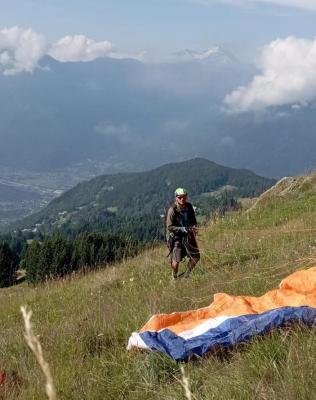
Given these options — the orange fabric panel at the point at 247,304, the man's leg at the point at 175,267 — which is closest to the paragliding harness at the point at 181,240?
the man's leg at the point at 175,267

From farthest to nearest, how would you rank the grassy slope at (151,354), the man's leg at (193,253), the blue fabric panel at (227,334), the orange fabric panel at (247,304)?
the man's leg at (193,253), the orange fabric panel at (247,304), the blue fabric panel at (227,334), the grassy slope at (151,354)

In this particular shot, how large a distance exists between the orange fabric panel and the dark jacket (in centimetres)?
412

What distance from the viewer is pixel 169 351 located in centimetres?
454

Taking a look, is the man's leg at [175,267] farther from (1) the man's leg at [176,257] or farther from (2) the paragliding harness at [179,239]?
(2) the paragliding harness at [179,239]

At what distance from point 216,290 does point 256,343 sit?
9.77 feet

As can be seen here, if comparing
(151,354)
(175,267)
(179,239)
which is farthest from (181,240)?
(151,354)

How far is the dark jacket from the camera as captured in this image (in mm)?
9797

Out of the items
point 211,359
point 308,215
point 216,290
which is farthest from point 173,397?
point 308,215

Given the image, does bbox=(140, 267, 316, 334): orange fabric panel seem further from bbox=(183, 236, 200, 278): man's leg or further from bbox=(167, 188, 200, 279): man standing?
bbox=(167, 188, 200, 279): man standing

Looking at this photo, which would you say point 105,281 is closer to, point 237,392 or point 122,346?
point 122,346

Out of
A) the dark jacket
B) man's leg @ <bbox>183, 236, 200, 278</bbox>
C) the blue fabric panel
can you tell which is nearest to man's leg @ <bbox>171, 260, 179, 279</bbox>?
man's leg @ <bbox>183, 236, 200, 278</bbox>

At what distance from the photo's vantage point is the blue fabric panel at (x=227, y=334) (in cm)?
438

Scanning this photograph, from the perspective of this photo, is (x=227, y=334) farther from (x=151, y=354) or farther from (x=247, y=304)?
(x=247, y=304)

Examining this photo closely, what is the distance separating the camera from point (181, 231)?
32.4 feet
